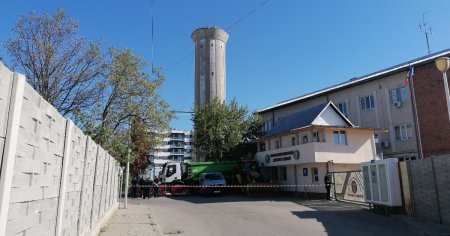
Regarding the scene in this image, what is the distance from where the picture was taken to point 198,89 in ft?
206

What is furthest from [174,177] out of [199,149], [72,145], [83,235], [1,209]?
[1,209]

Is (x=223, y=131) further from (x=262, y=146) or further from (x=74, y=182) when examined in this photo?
(x=74, y=182)

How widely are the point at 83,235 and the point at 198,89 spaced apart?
55140mm

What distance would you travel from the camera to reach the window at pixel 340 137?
3071 centimetres

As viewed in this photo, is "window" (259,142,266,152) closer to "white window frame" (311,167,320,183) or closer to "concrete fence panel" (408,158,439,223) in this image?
"white window frame" (311,167,320,183)

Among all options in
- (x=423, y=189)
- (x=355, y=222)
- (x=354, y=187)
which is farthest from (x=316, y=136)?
(x=355, y=222)

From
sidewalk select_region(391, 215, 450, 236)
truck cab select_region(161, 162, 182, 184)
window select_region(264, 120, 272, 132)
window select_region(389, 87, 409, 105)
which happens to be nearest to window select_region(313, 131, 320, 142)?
window select_region(389, 87, 409, 105)

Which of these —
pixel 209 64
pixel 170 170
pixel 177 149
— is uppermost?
pixel 209 64

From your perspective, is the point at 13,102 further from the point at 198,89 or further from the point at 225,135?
the point at 198,89

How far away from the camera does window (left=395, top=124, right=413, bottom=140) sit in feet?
113

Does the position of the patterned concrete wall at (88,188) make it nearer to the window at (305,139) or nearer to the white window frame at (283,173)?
the window at (305,139)

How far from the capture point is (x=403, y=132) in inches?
1380

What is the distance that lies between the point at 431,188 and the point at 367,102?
25066 millimetres

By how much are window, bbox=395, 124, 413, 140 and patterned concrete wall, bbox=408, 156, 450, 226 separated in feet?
64.7
